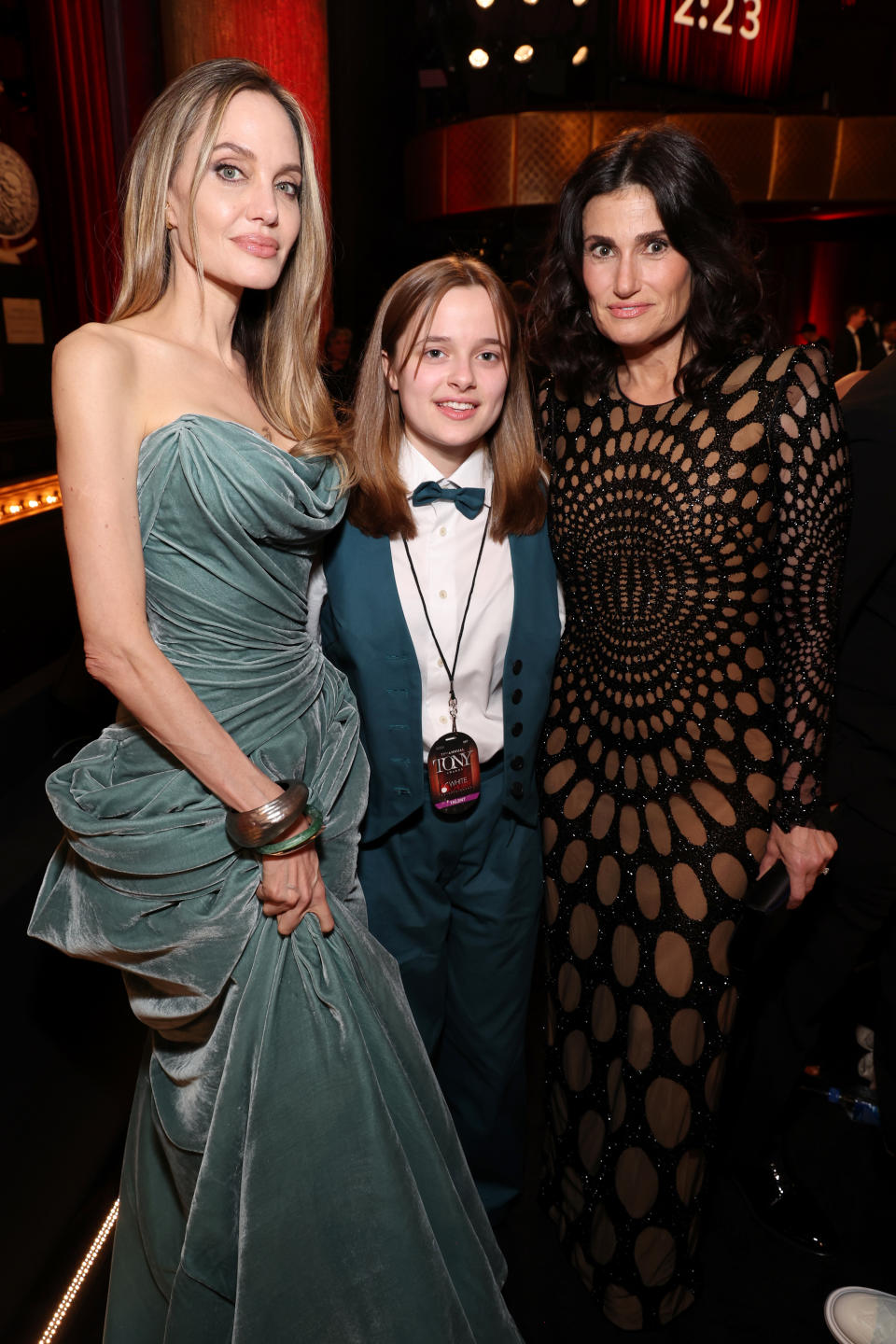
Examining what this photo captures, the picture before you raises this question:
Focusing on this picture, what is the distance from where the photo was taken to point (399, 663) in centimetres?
157

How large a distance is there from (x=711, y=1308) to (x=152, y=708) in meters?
1.60

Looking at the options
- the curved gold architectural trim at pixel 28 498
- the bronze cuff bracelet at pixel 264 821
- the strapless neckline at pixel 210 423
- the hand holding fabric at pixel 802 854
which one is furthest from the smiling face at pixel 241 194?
the curved gold architectural trim at pixel 28 498

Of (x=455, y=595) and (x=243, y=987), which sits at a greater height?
(x=455, y=595)

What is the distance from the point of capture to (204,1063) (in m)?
1.34

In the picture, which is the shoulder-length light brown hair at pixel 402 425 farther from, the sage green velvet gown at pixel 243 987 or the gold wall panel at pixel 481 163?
the gold wall panel at pixel 481 163

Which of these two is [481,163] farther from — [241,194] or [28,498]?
[241,194]

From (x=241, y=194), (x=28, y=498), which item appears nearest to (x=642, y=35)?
(x=28, y=498)

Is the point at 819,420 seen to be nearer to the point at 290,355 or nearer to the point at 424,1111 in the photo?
the point at 290,355

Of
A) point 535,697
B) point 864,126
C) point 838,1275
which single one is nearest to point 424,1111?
point 535,697

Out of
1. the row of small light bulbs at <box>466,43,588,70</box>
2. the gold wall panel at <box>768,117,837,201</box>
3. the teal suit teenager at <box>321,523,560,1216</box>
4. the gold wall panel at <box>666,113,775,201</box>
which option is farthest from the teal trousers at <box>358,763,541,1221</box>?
the row of small light bulbs at <box>466,43,588,70</box>

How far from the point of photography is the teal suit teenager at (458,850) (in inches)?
61.6

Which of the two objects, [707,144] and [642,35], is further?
[642,35]

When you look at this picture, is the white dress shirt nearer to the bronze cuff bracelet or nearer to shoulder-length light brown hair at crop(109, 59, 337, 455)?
shoulder-length light brown hair at crop(109, 59, 337, 455)

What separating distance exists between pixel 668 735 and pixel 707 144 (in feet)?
33.3
